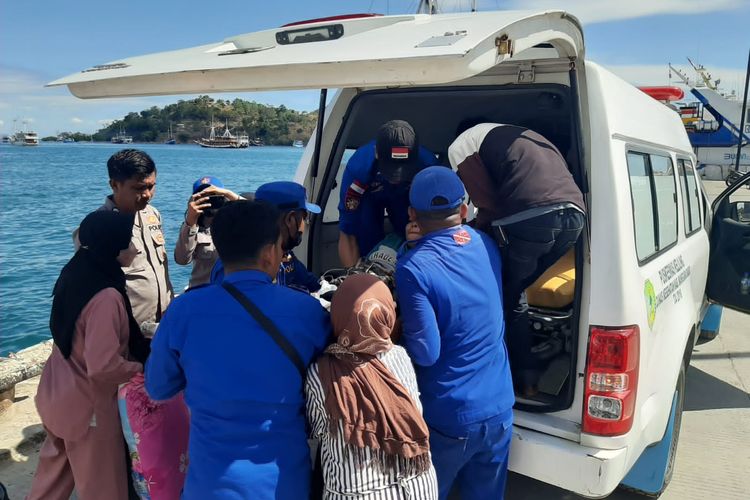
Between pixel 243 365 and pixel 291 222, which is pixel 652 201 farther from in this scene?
pixel 243 365

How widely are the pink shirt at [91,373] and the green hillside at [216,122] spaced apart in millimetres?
64536

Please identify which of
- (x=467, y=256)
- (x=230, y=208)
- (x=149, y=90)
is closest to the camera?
(x=230, y=208)

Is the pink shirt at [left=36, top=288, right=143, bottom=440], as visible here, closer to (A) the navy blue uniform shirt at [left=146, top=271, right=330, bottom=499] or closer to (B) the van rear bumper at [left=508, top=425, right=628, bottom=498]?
(A) the navy blue uniform shirt at [left=146, top=271, right=330, bottom=499]

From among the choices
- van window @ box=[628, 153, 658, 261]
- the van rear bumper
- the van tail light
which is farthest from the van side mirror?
the van rear bumper

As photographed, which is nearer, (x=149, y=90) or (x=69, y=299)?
(x=149, y=90)

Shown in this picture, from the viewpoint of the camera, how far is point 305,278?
268 centimetres

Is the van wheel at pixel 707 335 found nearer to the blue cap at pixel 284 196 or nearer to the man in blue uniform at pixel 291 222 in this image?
the man in blue uniform at pixel 291 222

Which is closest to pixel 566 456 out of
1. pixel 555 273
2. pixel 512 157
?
pixel 555 273

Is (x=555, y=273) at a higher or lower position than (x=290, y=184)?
lower

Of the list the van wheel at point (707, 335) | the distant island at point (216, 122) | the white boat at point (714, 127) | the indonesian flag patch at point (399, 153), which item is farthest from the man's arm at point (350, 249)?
the distant island at point (216, 122)

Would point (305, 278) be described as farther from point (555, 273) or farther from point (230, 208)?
point (555, 273)

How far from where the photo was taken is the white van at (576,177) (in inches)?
63.7

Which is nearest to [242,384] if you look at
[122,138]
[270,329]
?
[270,329]

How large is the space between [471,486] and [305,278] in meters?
1.18
